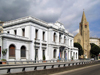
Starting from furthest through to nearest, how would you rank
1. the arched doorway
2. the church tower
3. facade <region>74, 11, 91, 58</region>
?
1. facade <region>74, 11, 91, 58</region>
2. the church tower
3. the arched doorway

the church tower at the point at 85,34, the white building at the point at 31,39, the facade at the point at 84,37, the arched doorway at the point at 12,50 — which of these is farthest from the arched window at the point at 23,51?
the church tower at the point at 85,34

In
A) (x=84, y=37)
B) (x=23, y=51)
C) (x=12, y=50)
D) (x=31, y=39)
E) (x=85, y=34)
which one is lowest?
(x=23, y=51)

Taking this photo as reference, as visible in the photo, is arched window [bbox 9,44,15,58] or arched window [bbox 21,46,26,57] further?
arched window [bbox 21,46,26,57]

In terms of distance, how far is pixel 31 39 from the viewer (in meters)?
38.1

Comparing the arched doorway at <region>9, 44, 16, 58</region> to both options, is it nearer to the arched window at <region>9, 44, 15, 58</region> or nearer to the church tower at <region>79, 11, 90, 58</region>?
the arched window at <region>9, 44, 15, 58</region>

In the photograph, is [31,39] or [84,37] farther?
[84,37]

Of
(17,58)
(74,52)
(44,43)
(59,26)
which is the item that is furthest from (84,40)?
(17,58)

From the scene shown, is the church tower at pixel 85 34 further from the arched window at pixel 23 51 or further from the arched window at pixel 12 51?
the arched window at pixel 12 51

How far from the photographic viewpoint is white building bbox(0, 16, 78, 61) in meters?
32.5

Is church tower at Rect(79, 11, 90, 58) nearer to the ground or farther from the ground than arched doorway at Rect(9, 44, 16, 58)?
farther from the ground

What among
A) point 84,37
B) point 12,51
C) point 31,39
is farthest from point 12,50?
point 84,37

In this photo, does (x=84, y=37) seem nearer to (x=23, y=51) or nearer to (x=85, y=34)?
(x=85, y=34)

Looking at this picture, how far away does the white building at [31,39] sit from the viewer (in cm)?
3250

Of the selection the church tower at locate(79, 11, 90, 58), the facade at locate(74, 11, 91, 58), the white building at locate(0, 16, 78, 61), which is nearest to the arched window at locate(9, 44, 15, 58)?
the white building at locate(0, 16, 78, 61)
